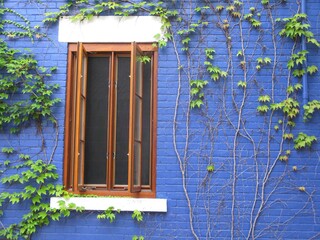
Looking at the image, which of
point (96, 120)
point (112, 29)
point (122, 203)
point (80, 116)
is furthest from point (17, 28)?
point (122, 203)

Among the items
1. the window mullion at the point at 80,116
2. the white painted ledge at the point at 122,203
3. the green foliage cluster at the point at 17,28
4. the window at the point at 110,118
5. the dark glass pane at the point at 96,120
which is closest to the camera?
the window mullion at the point at 80,116

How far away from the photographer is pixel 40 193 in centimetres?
567

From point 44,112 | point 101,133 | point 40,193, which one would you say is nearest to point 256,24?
point 101,133

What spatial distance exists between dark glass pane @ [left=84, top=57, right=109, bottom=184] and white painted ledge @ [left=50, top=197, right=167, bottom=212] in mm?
334

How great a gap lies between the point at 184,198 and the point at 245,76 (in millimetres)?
1827

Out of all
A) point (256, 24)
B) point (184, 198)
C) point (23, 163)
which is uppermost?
point (256, 24)

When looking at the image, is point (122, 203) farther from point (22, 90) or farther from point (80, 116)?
point (22, 90)

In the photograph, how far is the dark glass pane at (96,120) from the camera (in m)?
5.92

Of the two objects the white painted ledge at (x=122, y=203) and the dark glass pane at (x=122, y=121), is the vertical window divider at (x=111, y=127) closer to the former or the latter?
the dark glass pane at (x=122, y=121)

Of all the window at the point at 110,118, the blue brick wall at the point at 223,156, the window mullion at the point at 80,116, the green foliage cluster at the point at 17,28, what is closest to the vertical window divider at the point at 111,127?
the window at the point at 110,118

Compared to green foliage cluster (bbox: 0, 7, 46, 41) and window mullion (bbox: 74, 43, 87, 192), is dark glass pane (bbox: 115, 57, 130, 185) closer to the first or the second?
window mullion (bbox: 74, 43, 87, 192)

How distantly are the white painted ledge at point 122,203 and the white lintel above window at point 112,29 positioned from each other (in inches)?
84.7

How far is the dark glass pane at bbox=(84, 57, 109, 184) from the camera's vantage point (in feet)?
19.4

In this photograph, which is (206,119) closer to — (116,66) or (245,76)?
(245,76)
